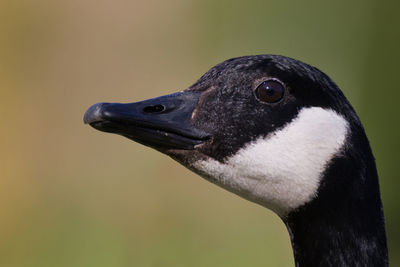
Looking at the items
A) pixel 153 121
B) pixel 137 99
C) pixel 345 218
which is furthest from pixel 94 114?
pixel 137 99

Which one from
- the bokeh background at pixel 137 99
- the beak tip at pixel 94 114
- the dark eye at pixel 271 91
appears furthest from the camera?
the bokeh background at pixel 137 99

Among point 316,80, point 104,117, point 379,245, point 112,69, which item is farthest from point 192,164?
Result: point 112,69

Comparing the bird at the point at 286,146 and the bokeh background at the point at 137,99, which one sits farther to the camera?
the bokeh background at the point at 137,99

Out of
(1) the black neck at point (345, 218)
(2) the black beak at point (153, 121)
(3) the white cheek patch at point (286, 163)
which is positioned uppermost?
(2) the black beak at point (153, 121)

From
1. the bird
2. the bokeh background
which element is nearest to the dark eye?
the bird

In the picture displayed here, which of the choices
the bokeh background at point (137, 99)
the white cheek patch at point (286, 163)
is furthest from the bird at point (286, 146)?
the bokeh background at point (137, 99)

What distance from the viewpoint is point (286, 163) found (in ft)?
5.98

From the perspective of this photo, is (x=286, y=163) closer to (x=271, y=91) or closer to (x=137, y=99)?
(x=271, y=91)

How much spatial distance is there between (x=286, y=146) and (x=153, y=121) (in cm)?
41

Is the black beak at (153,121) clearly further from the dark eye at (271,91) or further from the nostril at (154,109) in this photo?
the dark eye at (271,91)

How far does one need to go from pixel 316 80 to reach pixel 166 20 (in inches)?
161

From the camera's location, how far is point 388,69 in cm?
562

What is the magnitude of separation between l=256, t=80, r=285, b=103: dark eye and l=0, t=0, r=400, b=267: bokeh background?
2.22m

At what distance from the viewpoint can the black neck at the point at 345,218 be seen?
1.85m
